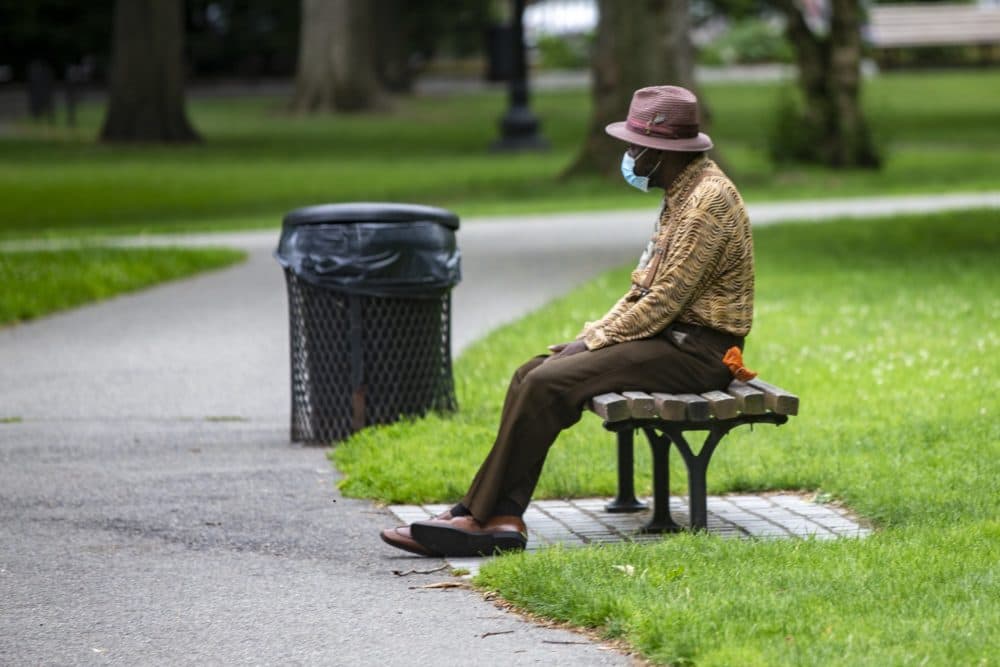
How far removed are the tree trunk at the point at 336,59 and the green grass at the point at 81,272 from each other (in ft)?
95.9

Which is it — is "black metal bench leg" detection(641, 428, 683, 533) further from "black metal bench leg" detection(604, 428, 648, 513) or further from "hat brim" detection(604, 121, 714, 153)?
"hat brim" detection(604, 121, 714, 153)

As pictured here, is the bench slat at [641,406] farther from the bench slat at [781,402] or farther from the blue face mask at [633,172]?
the blue face mask at [633,172]

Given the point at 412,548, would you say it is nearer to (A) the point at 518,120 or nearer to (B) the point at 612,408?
(B) the point at 612,408

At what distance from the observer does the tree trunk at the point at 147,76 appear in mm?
39000

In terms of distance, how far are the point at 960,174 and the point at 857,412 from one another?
19.1m

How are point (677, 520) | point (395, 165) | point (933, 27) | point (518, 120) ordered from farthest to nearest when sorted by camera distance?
point (933, 27) < point (518, 120) < point (395, 165) < point (677, 520)

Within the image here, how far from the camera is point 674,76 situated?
2525cm

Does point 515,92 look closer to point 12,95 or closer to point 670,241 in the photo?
point 12,95

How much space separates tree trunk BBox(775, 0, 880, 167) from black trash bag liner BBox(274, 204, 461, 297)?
19771 millimetres

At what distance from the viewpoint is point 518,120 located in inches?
1398

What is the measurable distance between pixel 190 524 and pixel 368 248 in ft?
6.49

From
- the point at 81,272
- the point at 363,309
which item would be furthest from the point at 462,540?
the point at 81,272

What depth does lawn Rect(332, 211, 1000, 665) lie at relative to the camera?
16.8ft

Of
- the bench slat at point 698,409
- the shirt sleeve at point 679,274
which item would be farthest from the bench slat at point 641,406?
the shirt sleeve at point 679,274
